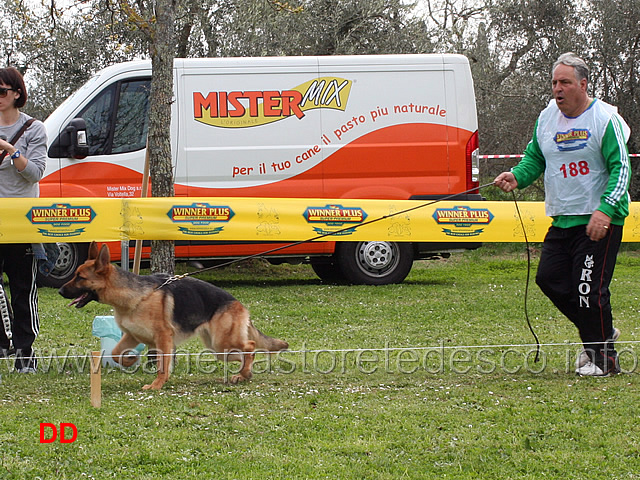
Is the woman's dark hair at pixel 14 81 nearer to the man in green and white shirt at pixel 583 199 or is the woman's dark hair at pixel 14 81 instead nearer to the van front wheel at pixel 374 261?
the man in green and white shirt at pixel 583 199

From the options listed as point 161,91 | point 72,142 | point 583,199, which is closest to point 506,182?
point 583,199

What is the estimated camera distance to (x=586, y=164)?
5.04m

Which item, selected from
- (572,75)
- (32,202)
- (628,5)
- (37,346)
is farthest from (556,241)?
(628,5)

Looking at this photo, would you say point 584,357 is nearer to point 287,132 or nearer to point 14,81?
point 14,81

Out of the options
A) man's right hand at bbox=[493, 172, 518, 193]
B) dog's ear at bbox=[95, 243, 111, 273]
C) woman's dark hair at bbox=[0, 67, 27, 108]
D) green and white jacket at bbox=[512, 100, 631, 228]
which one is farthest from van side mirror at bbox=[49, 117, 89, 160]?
green and white jacket at bbox=[512, 100, 631, 228]

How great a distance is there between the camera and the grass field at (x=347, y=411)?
3.43 metres

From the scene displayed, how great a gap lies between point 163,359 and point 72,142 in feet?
18.8

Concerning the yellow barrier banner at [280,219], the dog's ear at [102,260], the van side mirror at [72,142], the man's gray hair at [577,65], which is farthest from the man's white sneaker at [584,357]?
the van side mirror at [72,142]

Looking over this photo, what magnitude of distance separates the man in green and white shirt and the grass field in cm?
39

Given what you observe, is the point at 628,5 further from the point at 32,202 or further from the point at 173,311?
the point at 173,311

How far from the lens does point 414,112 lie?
10.5 m

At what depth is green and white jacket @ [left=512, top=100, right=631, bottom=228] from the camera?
4898 millimetres

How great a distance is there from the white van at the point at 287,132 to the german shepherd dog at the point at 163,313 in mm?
5040

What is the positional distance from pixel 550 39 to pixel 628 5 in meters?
1.79
